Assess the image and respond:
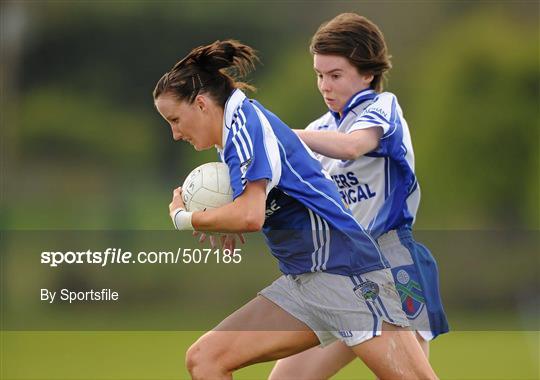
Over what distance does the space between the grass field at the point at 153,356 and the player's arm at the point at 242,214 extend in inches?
177

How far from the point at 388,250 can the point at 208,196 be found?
0.96 meters

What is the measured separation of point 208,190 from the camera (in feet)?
11.5

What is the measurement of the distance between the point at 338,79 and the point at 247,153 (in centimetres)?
99

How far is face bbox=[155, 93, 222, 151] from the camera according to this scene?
3459 mm

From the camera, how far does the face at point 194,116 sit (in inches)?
136

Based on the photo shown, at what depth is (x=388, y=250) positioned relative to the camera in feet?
13.4

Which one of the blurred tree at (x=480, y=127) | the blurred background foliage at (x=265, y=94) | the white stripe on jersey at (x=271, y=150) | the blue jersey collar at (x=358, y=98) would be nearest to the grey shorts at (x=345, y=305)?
the white stripe on jersey at (x=271, y=150)

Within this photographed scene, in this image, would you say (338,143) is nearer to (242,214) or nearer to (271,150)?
(271,150)

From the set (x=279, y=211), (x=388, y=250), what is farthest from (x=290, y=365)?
(x=279, y=211)

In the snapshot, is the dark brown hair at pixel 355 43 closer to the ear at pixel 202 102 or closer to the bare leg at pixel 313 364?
the ear at pixel 202 102

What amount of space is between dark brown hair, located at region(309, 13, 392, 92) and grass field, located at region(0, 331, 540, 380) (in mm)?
4062

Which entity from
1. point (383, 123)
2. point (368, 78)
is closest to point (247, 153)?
point (383, 123)

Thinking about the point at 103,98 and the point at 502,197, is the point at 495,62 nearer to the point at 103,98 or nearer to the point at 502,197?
the point at 502,197

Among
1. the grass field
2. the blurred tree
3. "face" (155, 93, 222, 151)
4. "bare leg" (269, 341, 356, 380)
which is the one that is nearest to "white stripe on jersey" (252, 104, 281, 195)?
"face" (155, 93, 222, 151)
